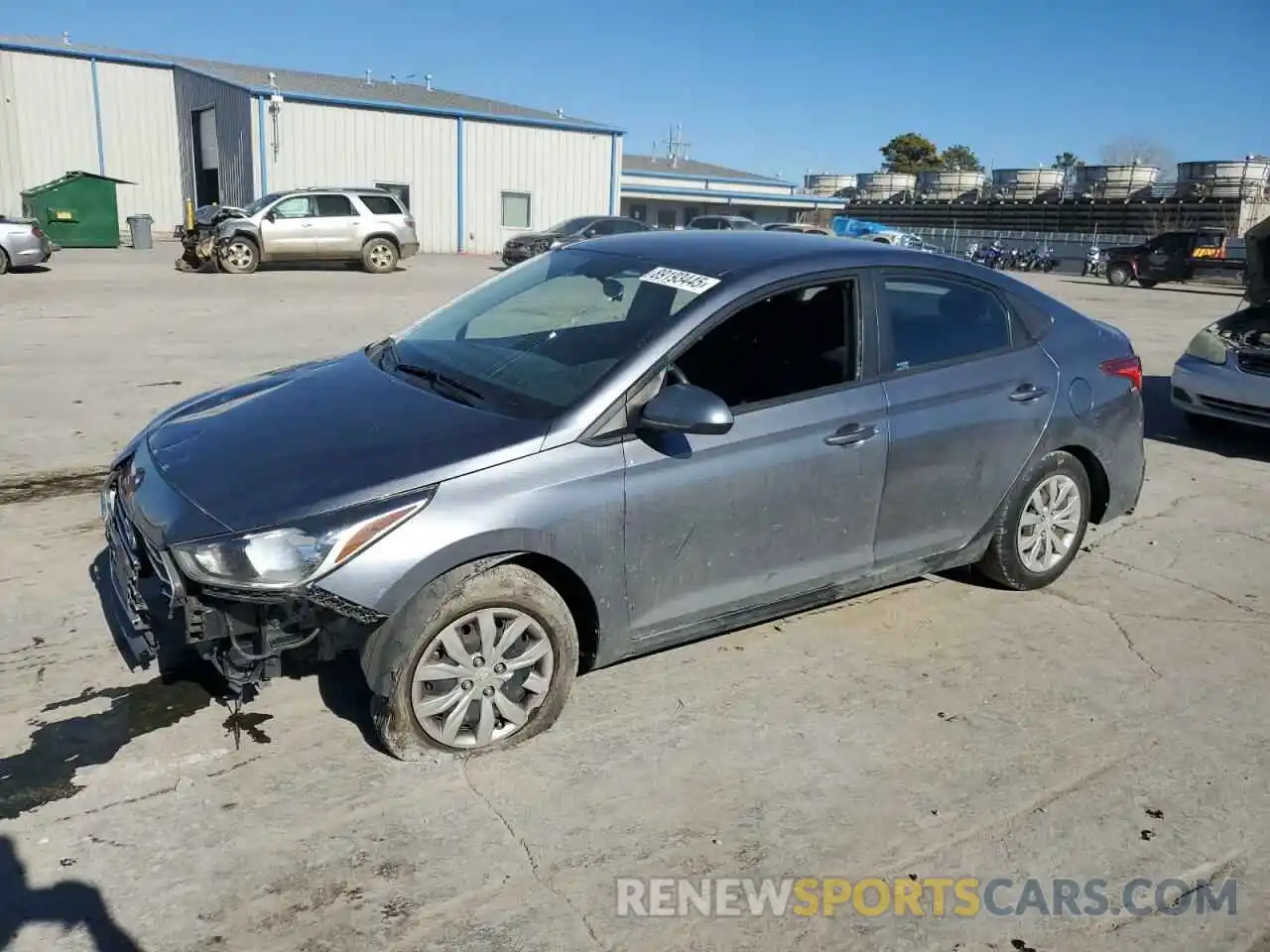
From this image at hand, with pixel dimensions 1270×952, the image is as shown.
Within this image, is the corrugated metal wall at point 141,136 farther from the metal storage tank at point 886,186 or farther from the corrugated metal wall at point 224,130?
the metal storage tank at point 886,186

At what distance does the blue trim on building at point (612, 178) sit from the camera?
35.8 metres

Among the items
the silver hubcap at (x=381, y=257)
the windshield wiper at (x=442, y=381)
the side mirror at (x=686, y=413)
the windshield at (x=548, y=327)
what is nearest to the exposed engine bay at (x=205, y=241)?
the silver hubcap at (x=381, y=257)

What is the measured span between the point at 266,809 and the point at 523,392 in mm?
1589

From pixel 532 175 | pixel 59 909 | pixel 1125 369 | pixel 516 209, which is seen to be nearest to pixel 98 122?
pixel 516 209

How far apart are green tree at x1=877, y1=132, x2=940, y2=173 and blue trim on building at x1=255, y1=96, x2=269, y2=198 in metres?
75.0

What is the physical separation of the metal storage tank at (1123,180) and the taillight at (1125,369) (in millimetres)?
58642

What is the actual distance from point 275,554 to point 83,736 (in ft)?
3.56

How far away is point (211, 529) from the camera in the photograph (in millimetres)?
2975

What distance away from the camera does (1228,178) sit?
49875 millimetres

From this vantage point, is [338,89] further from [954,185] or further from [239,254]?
[954,185]

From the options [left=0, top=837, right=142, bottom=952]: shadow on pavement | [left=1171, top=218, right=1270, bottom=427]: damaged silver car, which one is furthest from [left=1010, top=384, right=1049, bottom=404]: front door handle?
[left=1171, top=218, right=1270, bottom=427]: damaged silver car

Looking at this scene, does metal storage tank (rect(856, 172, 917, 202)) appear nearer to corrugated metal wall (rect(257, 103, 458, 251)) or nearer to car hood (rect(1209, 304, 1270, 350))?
corrugated metal wall (rect(257, 103, 458, 251))

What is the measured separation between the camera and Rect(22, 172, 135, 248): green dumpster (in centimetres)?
2561

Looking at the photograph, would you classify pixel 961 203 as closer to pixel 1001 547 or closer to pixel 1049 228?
pixel 1049 228
